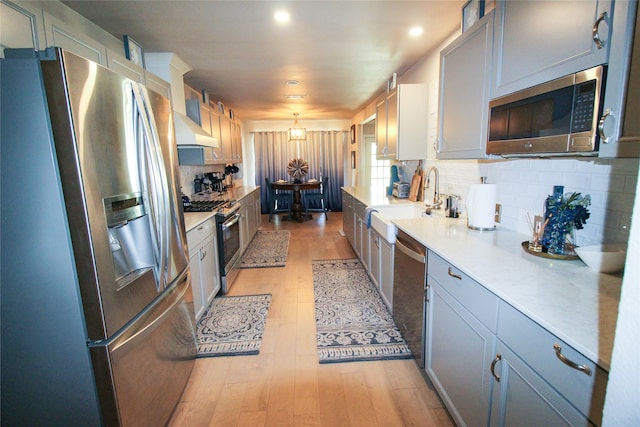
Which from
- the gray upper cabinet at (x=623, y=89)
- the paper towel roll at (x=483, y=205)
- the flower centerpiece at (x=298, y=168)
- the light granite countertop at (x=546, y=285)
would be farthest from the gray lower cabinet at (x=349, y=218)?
the gray upper cabinet at (x=623, y=89)

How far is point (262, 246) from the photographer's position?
15.6ft

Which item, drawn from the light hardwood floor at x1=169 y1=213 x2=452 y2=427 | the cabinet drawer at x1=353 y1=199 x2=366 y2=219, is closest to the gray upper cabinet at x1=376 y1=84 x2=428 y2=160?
the cabinet drawer at x1=353 y1=199 x2=366 y2=219

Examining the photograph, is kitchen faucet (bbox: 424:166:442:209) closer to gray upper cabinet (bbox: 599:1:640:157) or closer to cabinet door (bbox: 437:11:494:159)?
cabinet door (bbox: 437:11:494:159)

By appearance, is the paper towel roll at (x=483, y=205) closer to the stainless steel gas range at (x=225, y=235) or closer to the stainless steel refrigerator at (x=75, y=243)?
the stainless steel refrigerator at (x=75, y=243)

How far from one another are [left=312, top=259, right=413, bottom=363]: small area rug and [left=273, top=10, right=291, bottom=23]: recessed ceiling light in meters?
2.40

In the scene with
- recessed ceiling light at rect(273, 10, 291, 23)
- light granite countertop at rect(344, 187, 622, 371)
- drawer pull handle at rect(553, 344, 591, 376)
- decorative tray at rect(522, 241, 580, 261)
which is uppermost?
recessed ceiling light at rect(273, 10, 291, 23)

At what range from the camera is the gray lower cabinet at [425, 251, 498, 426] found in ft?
3.75

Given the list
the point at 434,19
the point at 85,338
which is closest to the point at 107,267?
the point at 85,338

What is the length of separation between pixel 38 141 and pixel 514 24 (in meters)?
1.96

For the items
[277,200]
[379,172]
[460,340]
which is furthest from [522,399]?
[277,200]

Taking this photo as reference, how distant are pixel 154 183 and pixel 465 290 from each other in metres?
1.50

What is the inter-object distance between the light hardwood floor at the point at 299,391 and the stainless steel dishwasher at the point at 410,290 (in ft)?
0.70

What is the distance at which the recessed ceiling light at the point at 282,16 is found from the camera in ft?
6.81

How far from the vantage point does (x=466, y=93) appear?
1781 mm
